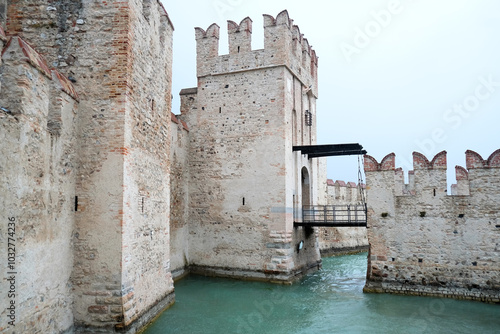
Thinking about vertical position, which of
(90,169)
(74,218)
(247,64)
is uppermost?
(247,64)

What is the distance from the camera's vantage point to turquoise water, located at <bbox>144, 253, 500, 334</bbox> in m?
8.73

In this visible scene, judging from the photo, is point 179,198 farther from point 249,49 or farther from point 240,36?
point 240,36

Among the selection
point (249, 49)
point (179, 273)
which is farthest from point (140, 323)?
point (249, 49)

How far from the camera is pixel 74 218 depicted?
24.6 ft

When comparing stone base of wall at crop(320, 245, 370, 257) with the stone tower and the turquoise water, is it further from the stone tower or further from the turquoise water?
the turquoise water

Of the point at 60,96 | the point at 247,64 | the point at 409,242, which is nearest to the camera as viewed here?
the point at 60,96

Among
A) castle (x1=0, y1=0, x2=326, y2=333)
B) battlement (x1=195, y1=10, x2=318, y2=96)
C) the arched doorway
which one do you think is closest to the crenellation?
battlement (x1=195, y1=10, x2=318, y2=96)

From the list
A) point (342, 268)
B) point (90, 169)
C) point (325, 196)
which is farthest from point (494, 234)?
point (90, 169)

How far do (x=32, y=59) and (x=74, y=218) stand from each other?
9.60ft

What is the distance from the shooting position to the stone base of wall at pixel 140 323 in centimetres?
723

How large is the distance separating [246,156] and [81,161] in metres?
7.44

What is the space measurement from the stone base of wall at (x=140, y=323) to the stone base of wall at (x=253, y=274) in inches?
165

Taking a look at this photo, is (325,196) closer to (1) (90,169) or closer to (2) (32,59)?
(1) (90,169)

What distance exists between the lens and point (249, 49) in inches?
579
